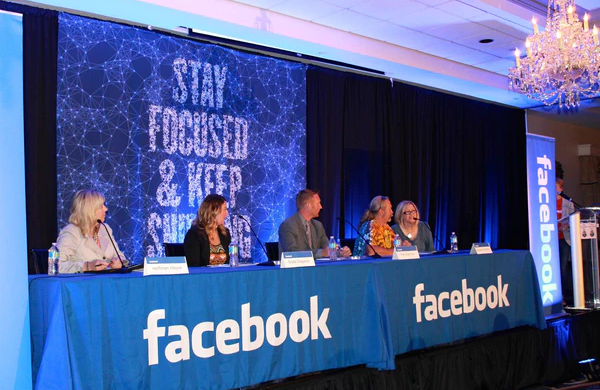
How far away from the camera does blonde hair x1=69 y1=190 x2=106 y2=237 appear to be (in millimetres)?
3277

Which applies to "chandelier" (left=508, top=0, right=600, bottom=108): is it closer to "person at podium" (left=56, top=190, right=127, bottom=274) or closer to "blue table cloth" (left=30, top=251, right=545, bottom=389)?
"blue table cloth" (left=30, top=251, right=545, bottom=389)

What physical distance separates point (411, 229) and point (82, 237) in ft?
8.21

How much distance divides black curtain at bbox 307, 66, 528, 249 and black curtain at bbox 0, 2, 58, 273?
2671 millimetres

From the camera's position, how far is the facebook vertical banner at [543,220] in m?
4.83

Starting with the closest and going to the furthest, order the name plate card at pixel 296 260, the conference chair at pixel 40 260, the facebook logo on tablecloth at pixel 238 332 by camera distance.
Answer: the facebook logo on tablecloth at pixel 238 332, the name plate card at pixel 296 260, the conference chair at pixel 40 260

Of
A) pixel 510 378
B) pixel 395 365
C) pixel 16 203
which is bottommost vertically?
pixel 510 378

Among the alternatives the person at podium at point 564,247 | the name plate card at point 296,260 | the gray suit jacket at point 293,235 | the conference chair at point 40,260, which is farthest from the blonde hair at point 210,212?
the person at podium at point 564,247

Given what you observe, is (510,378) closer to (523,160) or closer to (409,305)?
(409,305)

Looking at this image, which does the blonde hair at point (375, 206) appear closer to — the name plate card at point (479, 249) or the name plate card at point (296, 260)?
the name plate card at point (479, 249)

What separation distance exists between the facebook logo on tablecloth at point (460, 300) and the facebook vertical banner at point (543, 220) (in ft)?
3.44

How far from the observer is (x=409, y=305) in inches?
129

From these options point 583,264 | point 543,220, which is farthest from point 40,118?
point 583,264

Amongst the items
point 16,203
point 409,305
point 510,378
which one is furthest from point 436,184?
point 16,203

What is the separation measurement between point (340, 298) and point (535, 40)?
3.21 meters
